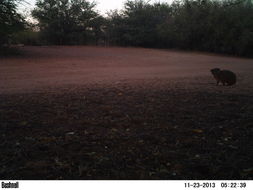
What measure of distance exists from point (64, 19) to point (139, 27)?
37.0ft

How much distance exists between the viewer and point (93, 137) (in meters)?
3.76

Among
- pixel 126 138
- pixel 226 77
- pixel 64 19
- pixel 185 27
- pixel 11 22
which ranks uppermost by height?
pixel 64 19

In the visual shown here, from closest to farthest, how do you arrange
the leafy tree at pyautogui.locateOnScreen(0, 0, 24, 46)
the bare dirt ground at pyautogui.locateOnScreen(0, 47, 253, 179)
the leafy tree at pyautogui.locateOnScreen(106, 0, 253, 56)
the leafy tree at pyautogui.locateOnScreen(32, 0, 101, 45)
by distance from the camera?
the bare dirt ground at pyautogui.locateOnScreen(0, 47, 253, 179) < the leafy tree at pyautogui.locateOnScreen(0, 0, 24, 46) < the leafy tree at pyautogui.locateOnScreen(106, 0, 253, 56) < the leafy tree at pyautogui.locateOnScreen(32, 0, 101, 45)

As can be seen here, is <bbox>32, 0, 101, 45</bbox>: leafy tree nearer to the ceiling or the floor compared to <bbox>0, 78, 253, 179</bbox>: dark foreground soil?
nearer to the ceiling

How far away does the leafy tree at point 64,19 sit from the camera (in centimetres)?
3742

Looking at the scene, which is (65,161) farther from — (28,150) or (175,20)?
(175,20)

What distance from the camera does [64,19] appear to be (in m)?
38.4

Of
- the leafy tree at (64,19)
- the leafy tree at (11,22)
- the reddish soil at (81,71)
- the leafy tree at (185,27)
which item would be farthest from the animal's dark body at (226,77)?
the leafy tree at (64,19)

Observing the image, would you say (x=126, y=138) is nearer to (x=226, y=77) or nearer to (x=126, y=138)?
(x=126, y=138)

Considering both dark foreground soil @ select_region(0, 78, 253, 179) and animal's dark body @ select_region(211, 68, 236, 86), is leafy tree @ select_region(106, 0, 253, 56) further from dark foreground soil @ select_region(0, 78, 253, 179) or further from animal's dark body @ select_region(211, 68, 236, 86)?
dark foreground soil @ select_region(0, 78, 253, 179)

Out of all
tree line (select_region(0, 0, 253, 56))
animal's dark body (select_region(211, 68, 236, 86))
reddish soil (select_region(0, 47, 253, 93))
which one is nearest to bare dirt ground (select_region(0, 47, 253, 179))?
animal's dark body (select_region(211, 68, 236, 86))

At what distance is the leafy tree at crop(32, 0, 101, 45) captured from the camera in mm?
37416

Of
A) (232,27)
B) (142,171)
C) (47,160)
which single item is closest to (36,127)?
(47,160)

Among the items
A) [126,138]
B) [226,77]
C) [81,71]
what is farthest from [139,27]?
[126,138]
